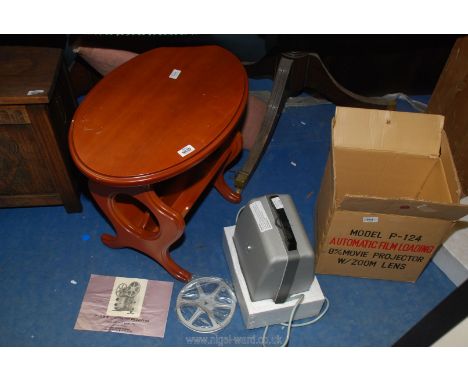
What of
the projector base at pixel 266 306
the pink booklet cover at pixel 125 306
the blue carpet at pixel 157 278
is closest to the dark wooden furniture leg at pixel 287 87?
the blue carpet at pixel 157 278

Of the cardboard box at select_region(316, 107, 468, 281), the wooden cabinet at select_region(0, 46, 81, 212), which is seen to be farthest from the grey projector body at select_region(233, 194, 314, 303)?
the wooden cabinet at select_region(0, 46, 81, 212)

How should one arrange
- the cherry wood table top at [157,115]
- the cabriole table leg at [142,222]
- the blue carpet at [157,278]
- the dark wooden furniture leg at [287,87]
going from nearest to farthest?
the cherry wood table top at [157,115] → the cabriole table leg at [142,222] → the blue carpet at [157,278] → the dark wooden furniture leg at [287,87]

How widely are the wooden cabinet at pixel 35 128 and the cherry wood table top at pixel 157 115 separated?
18 centimetres

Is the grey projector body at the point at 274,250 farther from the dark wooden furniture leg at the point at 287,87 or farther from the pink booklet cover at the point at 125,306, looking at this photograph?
the dark wooden furniture leg at the point at 287,87

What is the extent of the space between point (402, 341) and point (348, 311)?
61 cm

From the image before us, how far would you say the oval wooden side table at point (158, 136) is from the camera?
140 centimetres

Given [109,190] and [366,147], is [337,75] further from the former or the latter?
[109,190]

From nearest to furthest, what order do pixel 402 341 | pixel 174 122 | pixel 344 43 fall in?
pixel 402 341 → pixel 174 122 → pixel 344 43

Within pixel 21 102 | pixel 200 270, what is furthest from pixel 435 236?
pixel 21 102

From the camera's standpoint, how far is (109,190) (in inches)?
60.5

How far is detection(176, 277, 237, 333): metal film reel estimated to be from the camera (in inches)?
65.7

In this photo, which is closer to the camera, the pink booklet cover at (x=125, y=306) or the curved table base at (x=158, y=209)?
the curved table base at (x=158, y=209)

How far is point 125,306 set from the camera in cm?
171

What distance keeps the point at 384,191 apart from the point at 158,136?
99 cm
